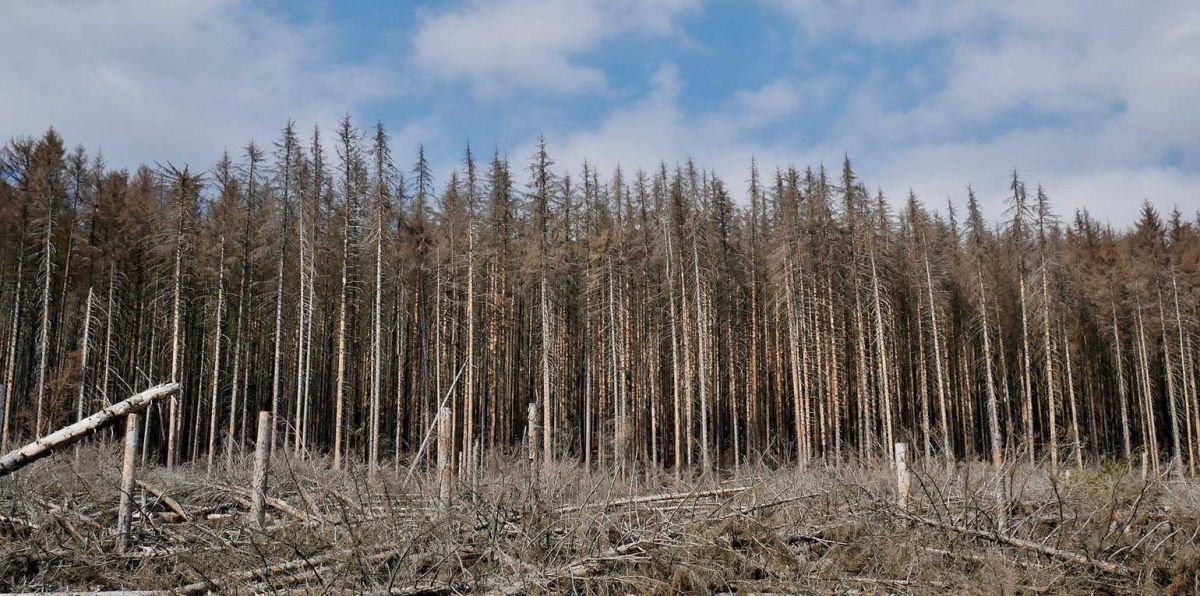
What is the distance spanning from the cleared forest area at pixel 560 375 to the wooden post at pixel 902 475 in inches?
2.8

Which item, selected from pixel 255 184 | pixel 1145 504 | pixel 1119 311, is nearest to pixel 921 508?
pixel 1145 504

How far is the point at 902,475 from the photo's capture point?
1062 centimetres

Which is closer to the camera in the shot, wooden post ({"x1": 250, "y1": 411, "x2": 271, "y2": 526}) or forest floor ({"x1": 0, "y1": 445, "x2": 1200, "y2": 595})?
forest floor ({"x1": 0, "y1": 445, "x2": 1200, "y2": 595})

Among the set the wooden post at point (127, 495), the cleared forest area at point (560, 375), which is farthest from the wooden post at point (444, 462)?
the wooden post at point (127, 495)

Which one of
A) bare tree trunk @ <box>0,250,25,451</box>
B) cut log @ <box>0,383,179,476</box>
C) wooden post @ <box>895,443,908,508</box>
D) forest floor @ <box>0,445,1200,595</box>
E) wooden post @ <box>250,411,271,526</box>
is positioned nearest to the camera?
cut log @ <box>0,383,179,476</box>

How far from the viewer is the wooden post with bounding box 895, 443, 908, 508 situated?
10256 millimetres

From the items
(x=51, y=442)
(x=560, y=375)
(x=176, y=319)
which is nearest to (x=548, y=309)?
(x=560, y=375)

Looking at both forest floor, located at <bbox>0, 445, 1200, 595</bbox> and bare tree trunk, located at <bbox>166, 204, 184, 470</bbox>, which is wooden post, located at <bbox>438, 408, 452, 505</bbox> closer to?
forest floor, located at <bbox>0, 445, 1200, 595</bbox>

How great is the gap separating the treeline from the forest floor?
43.0ft

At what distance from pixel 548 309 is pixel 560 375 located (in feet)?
19.4

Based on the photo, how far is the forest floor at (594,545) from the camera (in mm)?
7391

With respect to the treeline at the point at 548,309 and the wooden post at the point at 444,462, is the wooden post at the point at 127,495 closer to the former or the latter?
the wooden post at the point at 444,462

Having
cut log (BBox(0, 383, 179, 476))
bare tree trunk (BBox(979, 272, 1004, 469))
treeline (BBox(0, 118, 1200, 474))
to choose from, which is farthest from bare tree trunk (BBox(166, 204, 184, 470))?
bare tree trunk (BBox(979, 272, 1004, 469))

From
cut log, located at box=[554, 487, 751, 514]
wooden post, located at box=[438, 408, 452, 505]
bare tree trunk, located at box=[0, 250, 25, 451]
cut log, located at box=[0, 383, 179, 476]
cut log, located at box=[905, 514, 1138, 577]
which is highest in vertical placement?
bare tree trunk, located at box=[0, 250, 25, 451]
